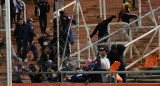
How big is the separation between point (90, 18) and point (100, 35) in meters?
4.12

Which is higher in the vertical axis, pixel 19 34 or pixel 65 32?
pixel 65 32

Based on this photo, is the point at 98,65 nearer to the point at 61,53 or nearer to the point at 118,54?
the point at 118,54

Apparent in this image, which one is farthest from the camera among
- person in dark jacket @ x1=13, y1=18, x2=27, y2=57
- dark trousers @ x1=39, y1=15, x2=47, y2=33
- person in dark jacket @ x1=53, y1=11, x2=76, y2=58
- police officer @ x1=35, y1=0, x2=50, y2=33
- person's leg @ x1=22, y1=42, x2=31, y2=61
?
police officer @ x1=35, y1=0, x2=50, y2=33

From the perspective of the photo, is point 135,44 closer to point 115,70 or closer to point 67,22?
point 67,22

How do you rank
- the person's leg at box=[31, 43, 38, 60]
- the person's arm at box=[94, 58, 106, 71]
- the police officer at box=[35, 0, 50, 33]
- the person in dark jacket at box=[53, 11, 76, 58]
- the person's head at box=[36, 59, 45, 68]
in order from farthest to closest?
the police officer at box=[35, 0, 50, 33] < the person's leg at box=[31, 43, 38, 60] < the person in dark jacket at box=[53, 11, 76, 58] < the person's head at box=[36, 59, 45, 68] < the person's arm at box=[94, 58, 106, 71]

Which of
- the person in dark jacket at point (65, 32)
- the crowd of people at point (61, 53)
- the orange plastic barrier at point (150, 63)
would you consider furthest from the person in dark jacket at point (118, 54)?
the person in dark jacket at point (65, 32)

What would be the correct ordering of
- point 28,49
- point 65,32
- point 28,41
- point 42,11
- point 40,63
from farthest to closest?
point 42,11 < point 28,41 < point 28,49 < point 65,32 < point 40,63

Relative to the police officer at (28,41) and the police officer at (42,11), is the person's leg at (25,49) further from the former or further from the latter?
the police officer at (42,11)

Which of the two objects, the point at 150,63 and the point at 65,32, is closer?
the point at 150,63

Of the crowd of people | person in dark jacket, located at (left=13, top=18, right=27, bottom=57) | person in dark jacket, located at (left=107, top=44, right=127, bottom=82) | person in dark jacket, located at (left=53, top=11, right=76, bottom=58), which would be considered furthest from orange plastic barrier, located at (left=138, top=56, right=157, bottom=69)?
person in dark jacket, located at (left=13, top=18, right=27, bottom=57)

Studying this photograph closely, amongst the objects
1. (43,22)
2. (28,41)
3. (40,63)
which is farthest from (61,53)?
(43,22)

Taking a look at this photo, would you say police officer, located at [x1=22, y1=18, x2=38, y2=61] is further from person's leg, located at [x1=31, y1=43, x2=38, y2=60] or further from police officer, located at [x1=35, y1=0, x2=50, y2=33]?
police officer, located at [x1=35, y1=0, x2=50, y2=33]

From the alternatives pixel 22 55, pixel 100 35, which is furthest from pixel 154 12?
pixel 22 55

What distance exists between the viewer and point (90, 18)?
2228cm
